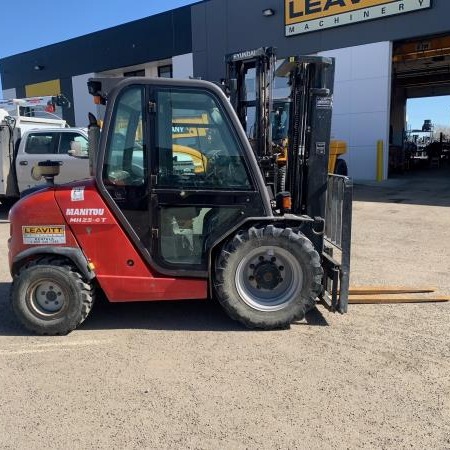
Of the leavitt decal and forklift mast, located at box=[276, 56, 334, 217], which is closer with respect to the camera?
the leavitt decal

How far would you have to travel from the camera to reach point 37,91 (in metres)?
31.7

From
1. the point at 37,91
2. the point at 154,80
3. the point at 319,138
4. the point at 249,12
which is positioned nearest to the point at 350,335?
the point at 319,138

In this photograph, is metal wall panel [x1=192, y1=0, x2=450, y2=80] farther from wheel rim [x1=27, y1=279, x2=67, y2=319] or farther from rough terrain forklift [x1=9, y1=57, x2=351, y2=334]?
wheel rim [x1=27, y1=279, x2=67, y2=319]

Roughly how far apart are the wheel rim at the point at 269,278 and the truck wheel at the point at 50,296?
57.4 inches

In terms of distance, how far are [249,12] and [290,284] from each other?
18.9 m

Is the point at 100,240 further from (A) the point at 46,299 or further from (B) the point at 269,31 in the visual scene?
(B) the point at 269,31

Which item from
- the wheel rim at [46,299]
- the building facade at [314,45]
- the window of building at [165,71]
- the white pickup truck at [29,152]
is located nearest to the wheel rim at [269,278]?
the wheel rim at [46,299]

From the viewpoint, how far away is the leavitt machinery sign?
16.9 m

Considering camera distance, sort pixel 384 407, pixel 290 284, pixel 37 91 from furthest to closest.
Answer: pixel 37 91 < pixel 290 284 < pixel 384 407

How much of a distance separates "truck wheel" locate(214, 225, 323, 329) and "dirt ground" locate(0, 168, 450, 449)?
0.63ft

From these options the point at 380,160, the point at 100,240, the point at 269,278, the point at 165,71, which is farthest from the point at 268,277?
the point at 165,71

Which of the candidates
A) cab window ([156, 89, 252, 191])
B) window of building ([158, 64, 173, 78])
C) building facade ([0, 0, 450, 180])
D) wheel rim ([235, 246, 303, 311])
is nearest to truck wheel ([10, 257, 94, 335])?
cab window ([156, 89, 252, 191])

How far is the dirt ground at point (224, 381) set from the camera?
9.61 ft

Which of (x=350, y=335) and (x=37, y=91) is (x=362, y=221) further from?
(x=37, y=91)
